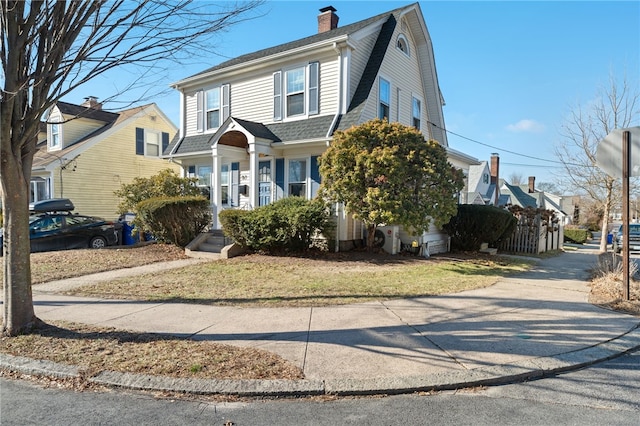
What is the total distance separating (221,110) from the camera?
52.4ft

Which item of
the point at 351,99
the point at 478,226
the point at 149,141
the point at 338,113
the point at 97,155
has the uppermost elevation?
the point at 149,141

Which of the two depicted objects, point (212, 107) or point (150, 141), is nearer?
point (212, 107)

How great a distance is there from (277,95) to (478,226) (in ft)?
28.2

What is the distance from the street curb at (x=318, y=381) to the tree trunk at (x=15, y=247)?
34.2 inches

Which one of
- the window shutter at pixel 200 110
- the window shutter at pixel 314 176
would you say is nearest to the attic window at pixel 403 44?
the window shutter at pixel 314 176

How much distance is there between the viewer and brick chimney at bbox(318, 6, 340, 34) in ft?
53.7

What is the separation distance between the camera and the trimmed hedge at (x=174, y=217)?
41.7 ft

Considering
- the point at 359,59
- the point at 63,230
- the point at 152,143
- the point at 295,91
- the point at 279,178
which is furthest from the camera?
the point at 152,143

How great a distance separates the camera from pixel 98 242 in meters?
14.5

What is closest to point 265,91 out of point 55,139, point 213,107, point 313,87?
point 313,87

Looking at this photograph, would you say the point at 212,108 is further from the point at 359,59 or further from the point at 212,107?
the point at 359,59

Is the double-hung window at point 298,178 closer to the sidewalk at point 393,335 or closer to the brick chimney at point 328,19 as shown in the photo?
the brick chimney at point 328,19

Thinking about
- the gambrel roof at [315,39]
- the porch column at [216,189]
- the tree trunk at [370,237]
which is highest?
the gambrel roof at [315,39]

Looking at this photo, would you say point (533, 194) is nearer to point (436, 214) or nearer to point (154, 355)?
point (436, 214)
